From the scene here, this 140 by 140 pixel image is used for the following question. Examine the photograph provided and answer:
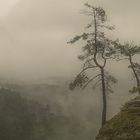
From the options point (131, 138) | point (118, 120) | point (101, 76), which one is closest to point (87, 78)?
point (101, 76)

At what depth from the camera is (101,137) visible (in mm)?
37469

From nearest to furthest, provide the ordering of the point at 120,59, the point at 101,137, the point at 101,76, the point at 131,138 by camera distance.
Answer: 1. the point at 131,138
2. the point at 101,137
3. the point at 101,76
4. the point at 120,59

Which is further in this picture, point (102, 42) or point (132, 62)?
point (132, 62)

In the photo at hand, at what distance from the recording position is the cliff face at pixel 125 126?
3581cm

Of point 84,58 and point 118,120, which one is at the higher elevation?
point 84,58

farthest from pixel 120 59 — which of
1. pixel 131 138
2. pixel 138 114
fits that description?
pixel 131 138

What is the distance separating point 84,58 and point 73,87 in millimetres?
3365

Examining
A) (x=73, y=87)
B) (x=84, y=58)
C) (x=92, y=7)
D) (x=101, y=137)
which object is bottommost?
(x=101, y=137)

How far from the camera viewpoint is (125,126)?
37.2 m

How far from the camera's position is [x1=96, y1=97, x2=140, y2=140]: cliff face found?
35.8 meters

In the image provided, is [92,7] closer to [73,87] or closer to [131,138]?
[73,87]

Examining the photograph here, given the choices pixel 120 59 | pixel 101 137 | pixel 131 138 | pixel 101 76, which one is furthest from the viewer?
pixel 120 59

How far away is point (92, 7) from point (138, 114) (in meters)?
14.5

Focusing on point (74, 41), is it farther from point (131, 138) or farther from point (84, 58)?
point (131, 138)
